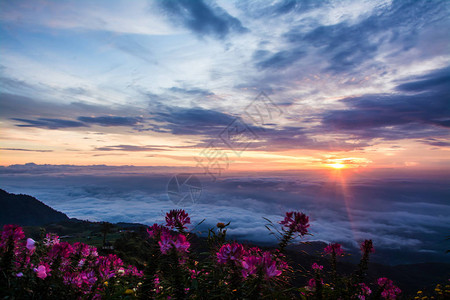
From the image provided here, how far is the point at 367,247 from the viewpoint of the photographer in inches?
149

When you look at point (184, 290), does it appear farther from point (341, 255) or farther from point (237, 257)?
point (341, 255)

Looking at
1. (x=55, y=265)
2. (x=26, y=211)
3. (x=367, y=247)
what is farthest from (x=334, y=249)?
(x=26, y=211)

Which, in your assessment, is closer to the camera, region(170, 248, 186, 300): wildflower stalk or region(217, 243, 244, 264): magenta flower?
region(217, 243, 244, 264): magenta flower

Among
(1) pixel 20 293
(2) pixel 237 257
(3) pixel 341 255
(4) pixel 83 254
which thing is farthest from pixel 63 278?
(3) pixel 341 255

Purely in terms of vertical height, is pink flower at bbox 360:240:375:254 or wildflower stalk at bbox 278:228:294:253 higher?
wildflower stalk at bbox 278:228:294:253

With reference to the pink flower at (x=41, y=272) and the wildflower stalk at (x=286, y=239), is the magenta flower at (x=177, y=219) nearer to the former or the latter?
the wildflower stalk at (x=286, y=239)

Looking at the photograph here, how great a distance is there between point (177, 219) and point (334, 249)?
8.11 ft

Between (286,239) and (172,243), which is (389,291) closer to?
(286,239)

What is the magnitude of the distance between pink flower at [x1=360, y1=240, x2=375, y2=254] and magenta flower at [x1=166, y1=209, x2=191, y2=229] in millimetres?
2990

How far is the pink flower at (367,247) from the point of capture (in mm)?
3713

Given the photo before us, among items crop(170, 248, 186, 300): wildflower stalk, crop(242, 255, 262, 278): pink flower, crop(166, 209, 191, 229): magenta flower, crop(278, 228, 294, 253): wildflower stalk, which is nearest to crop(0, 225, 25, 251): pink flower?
crop(166, 209, 191, 229): magenta flower

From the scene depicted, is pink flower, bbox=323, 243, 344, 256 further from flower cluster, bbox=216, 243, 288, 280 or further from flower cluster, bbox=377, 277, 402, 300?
flower cluster, bbox=216, 243, 288, 280

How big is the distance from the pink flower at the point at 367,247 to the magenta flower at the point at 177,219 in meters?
2.99

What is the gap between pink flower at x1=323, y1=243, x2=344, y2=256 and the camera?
3.50 m
